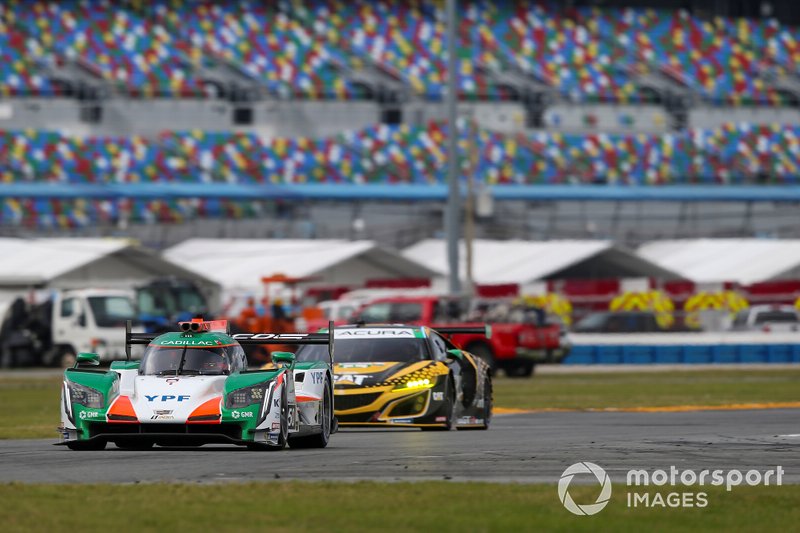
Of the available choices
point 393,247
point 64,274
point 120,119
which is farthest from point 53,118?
point 64,274

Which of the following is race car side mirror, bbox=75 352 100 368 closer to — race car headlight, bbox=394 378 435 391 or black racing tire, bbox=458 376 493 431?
race car headlight, bbox=394 378 435 391

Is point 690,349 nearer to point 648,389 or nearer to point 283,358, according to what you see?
point 648,389

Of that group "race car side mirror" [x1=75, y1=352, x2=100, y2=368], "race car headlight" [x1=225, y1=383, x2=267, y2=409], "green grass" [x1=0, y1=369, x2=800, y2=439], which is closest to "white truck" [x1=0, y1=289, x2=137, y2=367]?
"green grass" [x1=0, y1=369, x2=800, y2=439]

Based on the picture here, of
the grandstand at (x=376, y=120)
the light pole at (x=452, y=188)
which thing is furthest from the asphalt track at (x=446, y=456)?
the grandstand at (x=376, y=120)

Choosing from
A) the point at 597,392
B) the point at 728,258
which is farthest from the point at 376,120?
the point at 597,392

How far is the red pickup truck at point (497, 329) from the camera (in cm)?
3662

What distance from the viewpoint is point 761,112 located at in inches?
2864

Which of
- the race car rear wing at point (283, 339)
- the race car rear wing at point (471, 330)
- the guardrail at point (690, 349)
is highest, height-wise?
the race car rear wing at point (471, 330)

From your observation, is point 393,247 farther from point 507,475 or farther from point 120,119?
point 507,475

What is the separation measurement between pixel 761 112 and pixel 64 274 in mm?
37468

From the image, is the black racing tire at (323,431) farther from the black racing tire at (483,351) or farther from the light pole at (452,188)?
the light pole at (452,188)

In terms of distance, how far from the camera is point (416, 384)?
1812 centimetres

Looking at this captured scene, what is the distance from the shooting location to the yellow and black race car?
1809 centimetres
